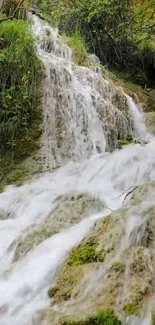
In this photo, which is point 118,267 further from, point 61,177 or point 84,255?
point 61,177

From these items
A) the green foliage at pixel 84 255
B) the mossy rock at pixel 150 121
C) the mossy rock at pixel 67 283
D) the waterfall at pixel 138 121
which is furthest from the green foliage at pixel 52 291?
the mossy rock at pixel 150 121

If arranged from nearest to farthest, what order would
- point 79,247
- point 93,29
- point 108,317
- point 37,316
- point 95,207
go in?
point 108,317
point 37,316
point 79,247
point 95,207
point 93,29

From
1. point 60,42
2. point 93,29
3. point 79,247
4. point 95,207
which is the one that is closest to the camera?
point 79,247

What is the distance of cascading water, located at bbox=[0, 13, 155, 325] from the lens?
2936 millimetres

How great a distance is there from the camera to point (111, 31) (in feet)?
31.8

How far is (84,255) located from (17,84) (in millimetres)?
3572

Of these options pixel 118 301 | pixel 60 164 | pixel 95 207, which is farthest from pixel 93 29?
pixel 118 301

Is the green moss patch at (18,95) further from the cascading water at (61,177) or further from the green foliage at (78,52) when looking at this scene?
the green foliage at (78,52)

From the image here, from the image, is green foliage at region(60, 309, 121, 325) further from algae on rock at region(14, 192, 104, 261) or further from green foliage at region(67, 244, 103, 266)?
algae on rock at region(14, 192, 104, 261)

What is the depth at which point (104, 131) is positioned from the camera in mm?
6109

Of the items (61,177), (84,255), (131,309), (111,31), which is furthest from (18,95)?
(111,31)

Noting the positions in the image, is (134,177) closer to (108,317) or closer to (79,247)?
(79,247)

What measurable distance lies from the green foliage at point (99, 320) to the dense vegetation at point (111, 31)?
25.1 feet

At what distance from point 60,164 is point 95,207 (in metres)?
→ 1.52
